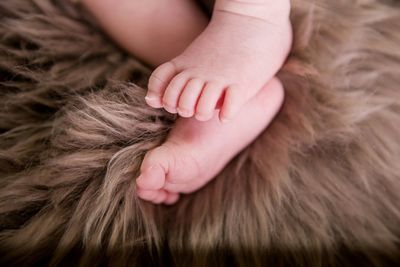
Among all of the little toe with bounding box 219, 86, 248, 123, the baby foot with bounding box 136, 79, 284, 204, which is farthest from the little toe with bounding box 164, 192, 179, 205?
the little toe with bounding box 219, 86, 248, 123

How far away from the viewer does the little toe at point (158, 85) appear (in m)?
0.49

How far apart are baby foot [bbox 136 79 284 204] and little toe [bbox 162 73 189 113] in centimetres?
4

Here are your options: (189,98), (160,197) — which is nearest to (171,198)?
(160,197)

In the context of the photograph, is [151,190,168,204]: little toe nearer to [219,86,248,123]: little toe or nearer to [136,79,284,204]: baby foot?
[136,79,284,204]: baby foot

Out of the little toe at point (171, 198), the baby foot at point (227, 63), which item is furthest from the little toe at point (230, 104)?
the little toe at point (171, 198)

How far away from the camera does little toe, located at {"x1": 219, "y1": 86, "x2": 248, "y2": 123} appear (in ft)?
1.58

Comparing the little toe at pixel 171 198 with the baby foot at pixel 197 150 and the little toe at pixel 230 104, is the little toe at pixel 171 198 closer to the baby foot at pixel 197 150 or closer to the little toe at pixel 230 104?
the baby foot at pixel 197 150

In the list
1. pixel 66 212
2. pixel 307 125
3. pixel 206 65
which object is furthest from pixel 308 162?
pixel 66 212

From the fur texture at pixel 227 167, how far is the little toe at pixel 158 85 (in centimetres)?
5

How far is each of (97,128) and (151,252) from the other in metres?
0.15

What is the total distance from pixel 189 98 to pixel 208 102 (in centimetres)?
2

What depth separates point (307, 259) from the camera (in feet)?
1.54

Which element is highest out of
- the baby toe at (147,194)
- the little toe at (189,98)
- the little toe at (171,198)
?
the little toe at (189,98)

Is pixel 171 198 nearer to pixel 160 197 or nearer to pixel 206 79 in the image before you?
pixel 160 197
